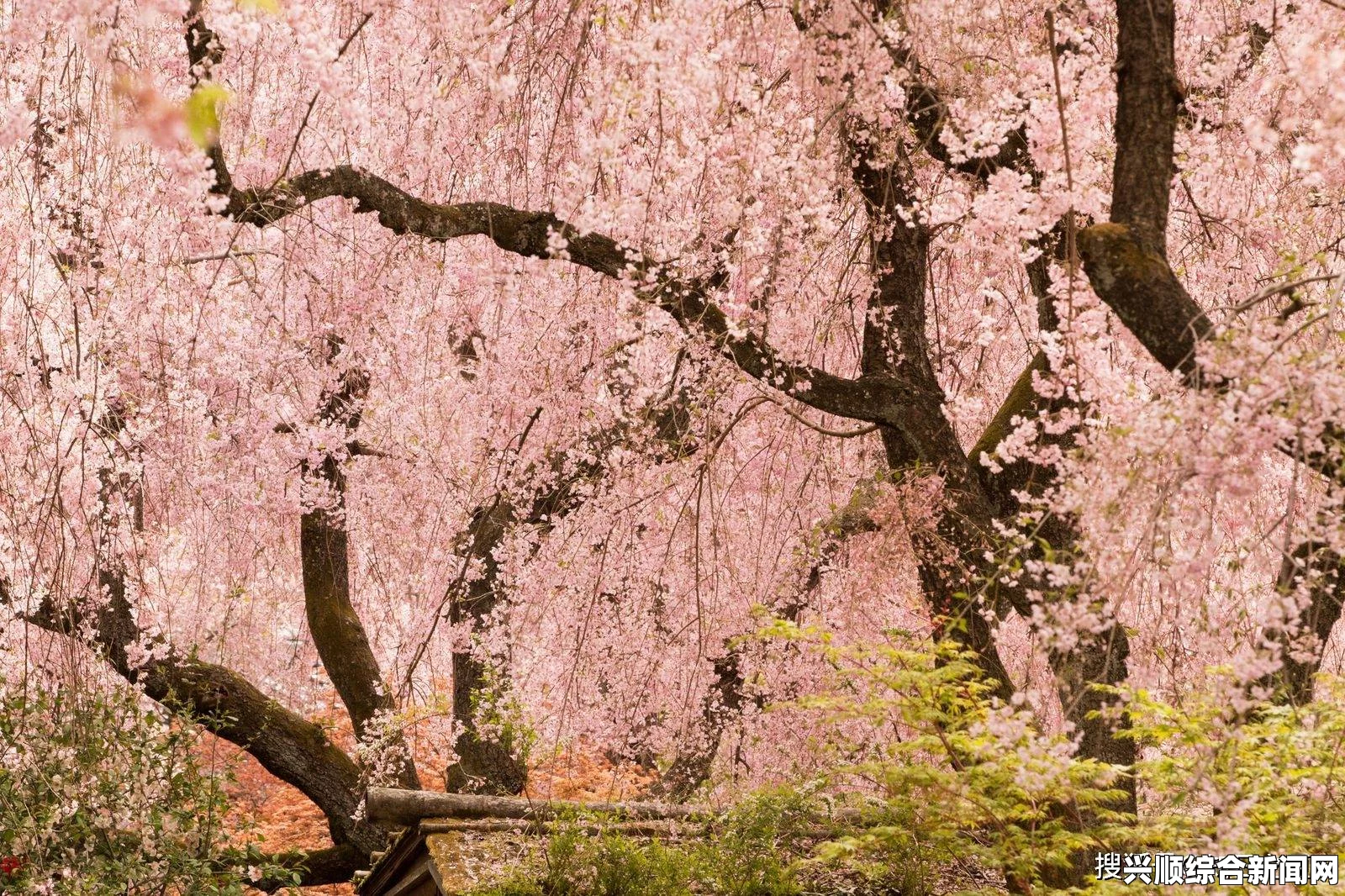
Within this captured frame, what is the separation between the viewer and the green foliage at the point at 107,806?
527 cm

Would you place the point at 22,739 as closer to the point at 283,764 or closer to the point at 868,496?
Result: the point at 283,764

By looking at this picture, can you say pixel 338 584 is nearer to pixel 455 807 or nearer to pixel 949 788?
pixel 455 807

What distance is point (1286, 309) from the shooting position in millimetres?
2762

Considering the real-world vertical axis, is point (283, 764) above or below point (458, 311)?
below

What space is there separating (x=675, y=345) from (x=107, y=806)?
3.18 m

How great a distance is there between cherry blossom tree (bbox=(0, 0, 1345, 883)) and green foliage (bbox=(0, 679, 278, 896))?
533mm

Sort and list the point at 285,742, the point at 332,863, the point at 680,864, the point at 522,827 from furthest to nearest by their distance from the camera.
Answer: the point at 332,863 < the point at 285,742 < the point at 522,827 < the point at 680,864

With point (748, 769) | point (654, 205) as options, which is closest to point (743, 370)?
point (654, 205)

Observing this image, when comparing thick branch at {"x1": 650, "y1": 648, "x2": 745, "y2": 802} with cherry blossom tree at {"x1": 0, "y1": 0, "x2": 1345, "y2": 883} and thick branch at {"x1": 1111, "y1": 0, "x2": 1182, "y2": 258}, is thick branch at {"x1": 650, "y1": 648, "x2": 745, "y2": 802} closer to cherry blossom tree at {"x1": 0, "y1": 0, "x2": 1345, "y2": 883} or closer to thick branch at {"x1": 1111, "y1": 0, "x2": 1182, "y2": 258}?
cherry blossom tree at {"x1": 0, "y1": 0, "x2": 1345, "y2": 883}

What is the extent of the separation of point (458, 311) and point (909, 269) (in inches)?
143

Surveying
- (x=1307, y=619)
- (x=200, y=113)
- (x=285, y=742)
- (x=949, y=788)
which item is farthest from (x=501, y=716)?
(x=200, y=113)

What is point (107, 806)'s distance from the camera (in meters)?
5.57

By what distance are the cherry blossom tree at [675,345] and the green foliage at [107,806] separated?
53cm

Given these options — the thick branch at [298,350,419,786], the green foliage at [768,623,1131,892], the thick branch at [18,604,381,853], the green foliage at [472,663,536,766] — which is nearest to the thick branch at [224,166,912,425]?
the green foliage at [768,623,1131,892]
